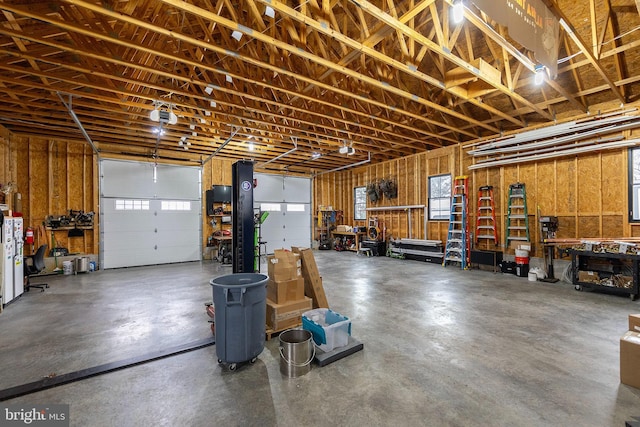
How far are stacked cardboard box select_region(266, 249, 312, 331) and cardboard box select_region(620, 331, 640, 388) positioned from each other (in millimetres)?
2996

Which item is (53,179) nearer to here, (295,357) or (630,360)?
(295,357)

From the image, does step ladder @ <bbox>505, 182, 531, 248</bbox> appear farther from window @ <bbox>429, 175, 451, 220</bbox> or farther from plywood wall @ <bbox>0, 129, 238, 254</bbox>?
plywood wall @ <bbox>0, 129, 238, 254</bbox>

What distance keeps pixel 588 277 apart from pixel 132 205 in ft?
37.9

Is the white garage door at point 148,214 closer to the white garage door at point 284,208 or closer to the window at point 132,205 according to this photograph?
the window at point 132,205

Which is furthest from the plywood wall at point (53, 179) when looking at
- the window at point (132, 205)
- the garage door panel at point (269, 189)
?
the garage door panel at point (269, 189)

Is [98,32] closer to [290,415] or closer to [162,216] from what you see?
[290,415]

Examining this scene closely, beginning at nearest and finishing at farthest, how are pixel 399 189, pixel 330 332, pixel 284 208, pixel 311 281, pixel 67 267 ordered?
1. pixel 330 332
2. pixel 311 281
3. pixel 67 267
4. pixel 399 189
5. pixel 284 208

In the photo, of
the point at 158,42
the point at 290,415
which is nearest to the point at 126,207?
the point at 158,42

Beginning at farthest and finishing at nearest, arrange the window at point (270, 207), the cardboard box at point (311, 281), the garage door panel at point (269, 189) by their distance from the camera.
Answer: the window at point (270, 207) < the garage door panel at point (269, 189) < the cardboard box at point (311, 281)

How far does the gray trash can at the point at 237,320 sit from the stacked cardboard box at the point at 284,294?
2.31ft

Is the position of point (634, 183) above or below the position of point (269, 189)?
below

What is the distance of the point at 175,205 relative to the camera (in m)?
9.17

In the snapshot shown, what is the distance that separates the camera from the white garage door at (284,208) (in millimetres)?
11281

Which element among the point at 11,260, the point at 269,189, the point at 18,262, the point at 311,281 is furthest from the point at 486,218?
the point at 18,262
